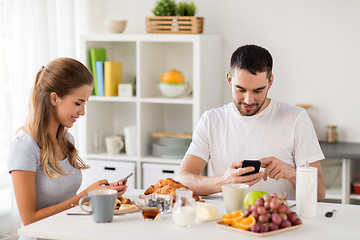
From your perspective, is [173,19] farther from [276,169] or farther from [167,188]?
[167,188]

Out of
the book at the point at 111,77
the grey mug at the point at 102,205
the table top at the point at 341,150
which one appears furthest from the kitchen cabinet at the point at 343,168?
the grey mug at the point at 102,205

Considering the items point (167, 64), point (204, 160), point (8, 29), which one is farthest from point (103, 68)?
point (204, 160)

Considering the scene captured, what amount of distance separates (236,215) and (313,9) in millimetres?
2407

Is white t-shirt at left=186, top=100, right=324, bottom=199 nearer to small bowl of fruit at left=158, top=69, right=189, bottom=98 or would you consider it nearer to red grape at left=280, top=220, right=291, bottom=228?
red grape at left=280, top=220, right=291, bottom=228

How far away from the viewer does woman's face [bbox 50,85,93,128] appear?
7.81ft

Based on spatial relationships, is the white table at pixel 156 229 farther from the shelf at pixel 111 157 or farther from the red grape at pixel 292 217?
the shelf at pixel 111 157

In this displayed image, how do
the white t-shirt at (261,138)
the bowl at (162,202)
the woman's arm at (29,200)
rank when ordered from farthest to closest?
the white t-shirt at (261,138), the woman's arm at (29,200), the bowl at (162,202)

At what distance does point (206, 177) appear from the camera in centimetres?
259

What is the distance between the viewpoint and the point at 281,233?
6.05 feet

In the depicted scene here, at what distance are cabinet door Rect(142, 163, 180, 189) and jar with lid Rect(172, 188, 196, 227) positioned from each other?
198cm

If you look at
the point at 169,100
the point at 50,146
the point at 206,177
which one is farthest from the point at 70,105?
the point at 169,100

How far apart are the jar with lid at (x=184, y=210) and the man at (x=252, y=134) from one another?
1.92 feet

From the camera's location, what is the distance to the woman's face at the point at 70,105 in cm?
238

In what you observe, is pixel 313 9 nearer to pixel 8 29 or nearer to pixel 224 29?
pixel 224 29
